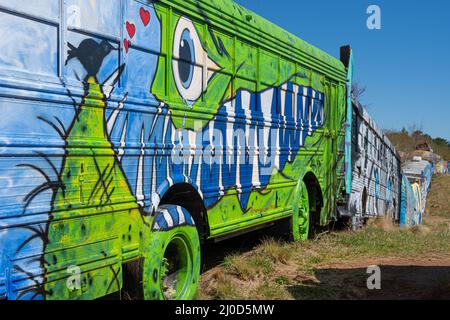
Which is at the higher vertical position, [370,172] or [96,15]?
[96,15]

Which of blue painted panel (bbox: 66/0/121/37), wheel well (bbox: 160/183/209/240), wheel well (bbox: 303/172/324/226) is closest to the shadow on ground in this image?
wheel well (bbox: 160/183/209/240)

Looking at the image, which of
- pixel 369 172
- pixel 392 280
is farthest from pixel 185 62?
pixel 369 172

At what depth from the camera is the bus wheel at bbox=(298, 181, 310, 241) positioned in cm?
839

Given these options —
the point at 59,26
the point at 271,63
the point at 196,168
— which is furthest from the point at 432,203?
the point at 59,26

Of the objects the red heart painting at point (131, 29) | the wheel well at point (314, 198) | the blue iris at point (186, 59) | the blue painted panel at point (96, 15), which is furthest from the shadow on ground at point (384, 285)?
the blue painted panel at point (96, 15)

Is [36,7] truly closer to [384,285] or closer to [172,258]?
[172,258]

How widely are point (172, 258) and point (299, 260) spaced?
275 centimetres

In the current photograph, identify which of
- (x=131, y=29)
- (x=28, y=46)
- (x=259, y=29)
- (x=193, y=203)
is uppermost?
(x=259, y=29)

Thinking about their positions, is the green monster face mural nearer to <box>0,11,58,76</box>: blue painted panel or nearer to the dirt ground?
<box>0,11,58,76</box>: blue painted panel

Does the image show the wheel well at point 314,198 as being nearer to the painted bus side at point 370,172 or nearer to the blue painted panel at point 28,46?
the painted bus side at point 370,172

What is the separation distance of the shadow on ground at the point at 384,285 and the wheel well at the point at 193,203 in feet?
3.96

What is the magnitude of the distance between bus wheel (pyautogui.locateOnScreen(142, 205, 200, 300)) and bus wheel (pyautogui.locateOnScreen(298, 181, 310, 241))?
11.9 feet

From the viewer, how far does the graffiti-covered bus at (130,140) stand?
3180 millimetres

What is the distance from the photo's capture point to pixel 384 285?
6.10 meters
